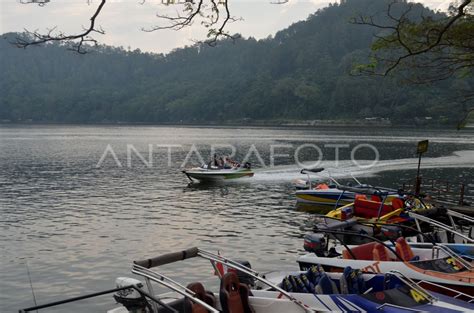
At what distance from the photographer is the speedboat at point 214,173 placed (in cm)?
4503

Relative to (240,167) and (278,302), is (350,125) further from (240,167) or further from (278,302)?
(278,302)

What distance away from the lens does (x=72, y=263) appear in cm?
2045

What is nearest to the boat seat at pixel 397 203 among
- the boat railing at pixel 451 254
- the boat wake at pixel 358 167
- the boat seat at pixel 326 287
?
the boat railing at pixel 451 254

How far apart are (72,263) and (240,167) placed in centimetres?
2741

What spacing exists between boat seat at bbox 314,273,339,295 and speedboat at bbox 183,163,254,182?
32.8m

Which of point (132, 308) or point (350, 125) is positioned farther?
point (350, 125)

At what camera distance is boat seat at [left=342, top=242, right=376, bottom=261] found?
1576 cm

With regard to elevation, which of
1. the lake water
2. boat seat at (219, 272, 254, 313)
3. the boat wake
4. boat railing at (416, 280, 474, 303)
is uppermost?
boat seat at (219, 272, 254, 313)

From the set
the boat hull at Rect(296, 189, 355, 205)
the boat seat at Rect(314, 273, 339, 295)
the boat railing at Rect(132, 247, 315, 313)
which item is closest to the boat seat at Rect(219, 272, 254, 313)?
the boat railing at Rect(132, 247, 315, 313)

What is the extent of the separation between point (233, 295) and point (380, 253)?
20.6ft

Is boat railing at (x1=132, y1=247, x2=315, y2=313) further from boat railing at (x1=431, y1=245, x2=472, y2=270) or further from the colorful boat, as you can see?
boat railing at (x1=431, y1=245, x2=472, y2=270)

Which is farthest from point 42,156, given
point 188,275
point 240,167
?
point 188,275

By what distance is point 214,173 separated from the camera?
45000 mm

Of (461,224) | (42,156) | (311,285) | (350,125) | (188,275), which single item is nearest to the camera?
(311,285)
